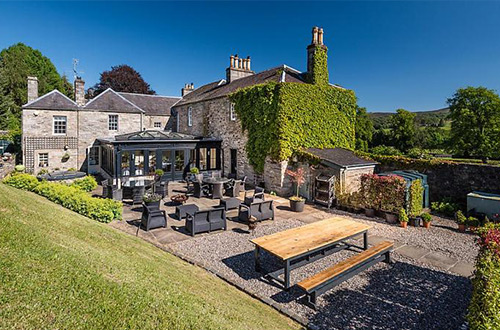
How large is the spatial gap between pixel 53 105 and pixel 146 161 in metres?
9.98

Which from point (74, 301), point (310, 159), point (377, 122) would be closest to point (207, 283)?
point (74, 301)

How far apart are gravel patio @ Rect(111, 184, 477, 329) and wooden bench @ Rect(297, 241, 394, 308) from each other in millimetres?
299

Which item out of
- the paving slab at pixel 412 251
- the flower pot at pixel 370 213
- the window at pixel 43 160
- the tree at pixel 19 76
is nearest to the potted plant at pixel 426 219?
the flower pot at pixel 370 213

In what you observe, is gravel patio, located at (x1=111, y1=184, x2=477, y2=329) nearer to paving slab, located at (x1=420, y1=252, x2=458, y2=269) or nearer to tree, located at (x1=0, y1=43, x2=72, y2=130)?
paving slab, located at (x1=420, y1=252, x2=458, y2=269)

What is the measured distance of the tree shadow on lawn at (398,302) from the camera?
182 inches

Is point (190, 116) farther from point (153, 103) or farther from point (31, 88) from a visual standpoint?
point (31, 88)

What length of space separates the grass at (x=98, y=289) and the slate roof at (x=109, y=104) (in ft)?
62.0

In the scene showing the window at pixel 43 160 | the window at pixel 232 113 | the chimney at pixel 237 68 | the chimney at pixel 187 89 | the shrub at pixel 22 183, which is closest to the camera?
the shrub at pixel 22 183

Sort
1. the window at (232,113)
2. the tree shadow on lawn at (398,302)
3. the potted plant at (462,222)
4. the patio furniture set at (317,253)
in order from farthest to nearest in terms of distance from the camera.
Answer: the window at (232,113) → the potted plant at (462,222) → the patio furniture set at (317,253) → the tree shadow on lawn at (398,302)

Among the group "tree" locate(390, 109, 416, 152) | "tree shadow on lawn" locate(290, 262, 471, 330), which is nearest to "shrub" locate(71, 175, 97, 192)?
"tree shadow on lawn" locate(290, 262, 471, 330)

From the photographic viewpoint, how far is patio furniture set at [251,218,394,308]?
5.14 meters

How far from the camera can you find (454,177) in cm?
1296

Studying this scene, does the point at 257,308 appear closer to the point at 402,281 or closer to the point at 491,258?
the point at 402,281

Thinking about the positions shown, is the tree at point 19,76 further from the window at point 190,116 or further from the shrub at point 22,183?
the shrub at point 22,183
